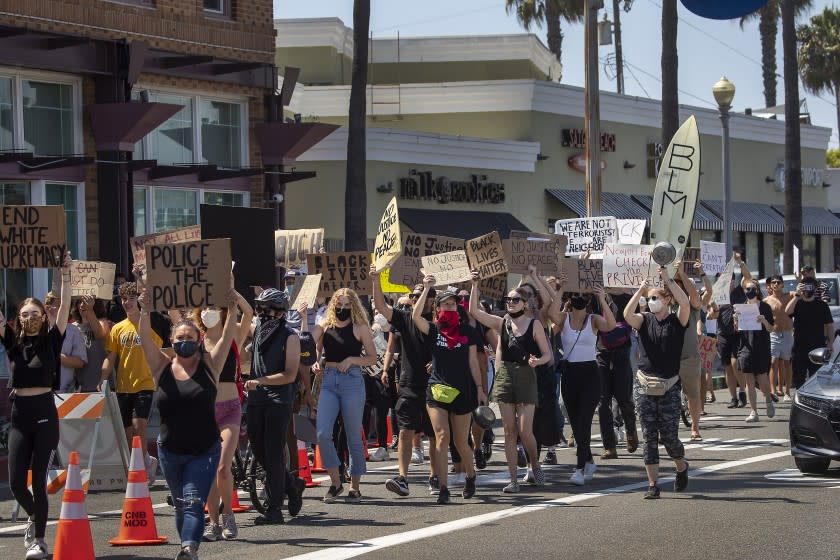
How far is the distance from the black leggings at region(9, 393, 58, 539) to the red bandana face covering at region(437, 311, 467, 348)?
11.8 feet

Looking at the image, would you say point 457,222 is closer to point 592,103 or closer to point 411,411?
point 592,103

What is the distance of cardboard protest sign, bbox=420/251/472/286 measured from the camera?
1523cm

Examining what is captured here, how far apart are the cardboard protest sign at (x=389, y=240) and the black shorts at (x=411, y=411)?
248 centimetres

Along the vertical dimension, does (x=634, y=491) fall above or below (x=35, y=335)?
below

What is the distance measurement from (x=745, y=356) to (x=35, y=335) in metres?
11.8

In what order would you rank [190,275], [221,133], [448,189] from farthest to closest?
1. [448,189]
2. [221,133]
3. [190,275]

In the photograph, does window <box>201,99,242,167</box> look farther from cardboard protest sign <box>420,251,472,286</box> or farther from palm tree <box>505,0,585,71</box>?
palm tree <box>505,0,585,71</box>

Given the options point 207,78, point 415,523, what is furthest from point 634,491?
point 207,78

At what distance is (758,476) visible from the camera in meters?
13.7

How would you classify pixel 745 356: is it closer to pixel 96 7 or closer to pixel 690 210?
pixel 690 210

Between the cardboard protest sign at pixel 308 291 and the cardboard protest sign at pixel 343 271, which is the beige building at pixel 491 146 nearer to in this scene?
the cardboard protest sign at pixel 343 271

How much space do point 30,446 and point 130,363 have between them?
3.78 meters

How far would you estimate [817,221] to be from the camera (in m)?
49.5

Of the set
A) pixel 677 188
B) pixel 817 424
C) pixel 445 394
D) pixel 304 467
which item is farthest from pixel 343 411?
pixel 677 188
